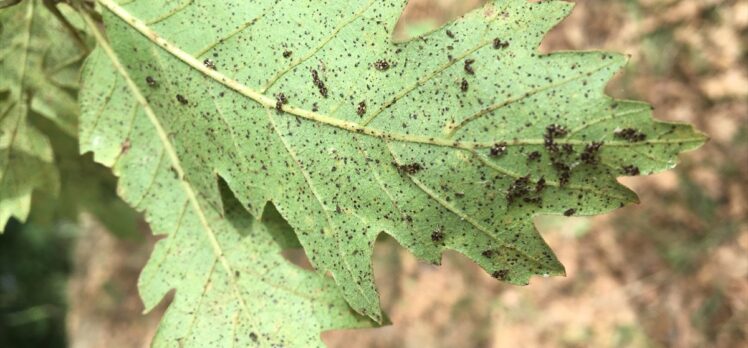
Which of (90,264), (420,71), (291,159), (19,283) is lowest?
(19,283)

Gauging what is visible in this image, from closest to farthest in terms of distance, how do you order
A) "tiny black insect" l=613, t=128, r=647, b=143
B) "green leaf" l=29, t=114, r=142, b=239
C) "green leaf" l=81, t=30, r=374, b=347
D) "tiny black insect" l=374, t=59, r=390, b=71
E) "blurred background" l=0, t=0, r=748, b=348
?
"tiny black insect" l=613, t=128, r=647, b=143, "tiny black insect" l=374, t=59, r=390, b=71, "green leaf" l=81, t=30, r=374, b=347, "green leaf" l=29, t=114, r=142, b=239, "blurred background" l=0, t=0, r=748, b=348

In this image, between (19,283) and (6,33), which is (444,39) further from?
(19,283)

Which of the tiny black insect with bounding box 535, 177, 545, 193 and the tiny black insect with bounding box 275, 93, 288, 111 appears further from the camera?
Result: the tiny black insect with bounding box 275, 93, 288, 111

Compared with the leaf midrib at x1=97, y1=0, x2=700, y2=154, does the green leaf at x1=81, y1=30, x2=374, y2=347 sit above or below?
below

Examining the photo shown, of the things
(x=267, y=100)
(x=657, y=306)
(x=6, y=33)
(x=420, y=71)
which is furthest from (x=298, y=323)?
(x=657, y=306)

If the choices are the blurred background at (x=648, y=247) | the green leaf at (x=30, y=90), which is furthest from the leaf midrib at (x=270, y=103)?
the blurred background at (x=648, y=247)

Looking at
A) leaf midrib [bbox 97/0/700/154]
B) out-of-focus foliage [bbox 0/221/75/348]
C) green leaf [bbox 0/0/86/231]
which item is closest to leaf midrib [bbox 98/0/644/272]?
leaf midrib [bbox 97/0/700/154]

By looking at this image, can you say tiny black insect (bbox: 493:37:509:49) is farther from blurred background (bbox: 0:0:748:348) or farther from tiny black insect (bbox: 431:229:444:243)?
blurred background (bbox: 0:0:748:348)
